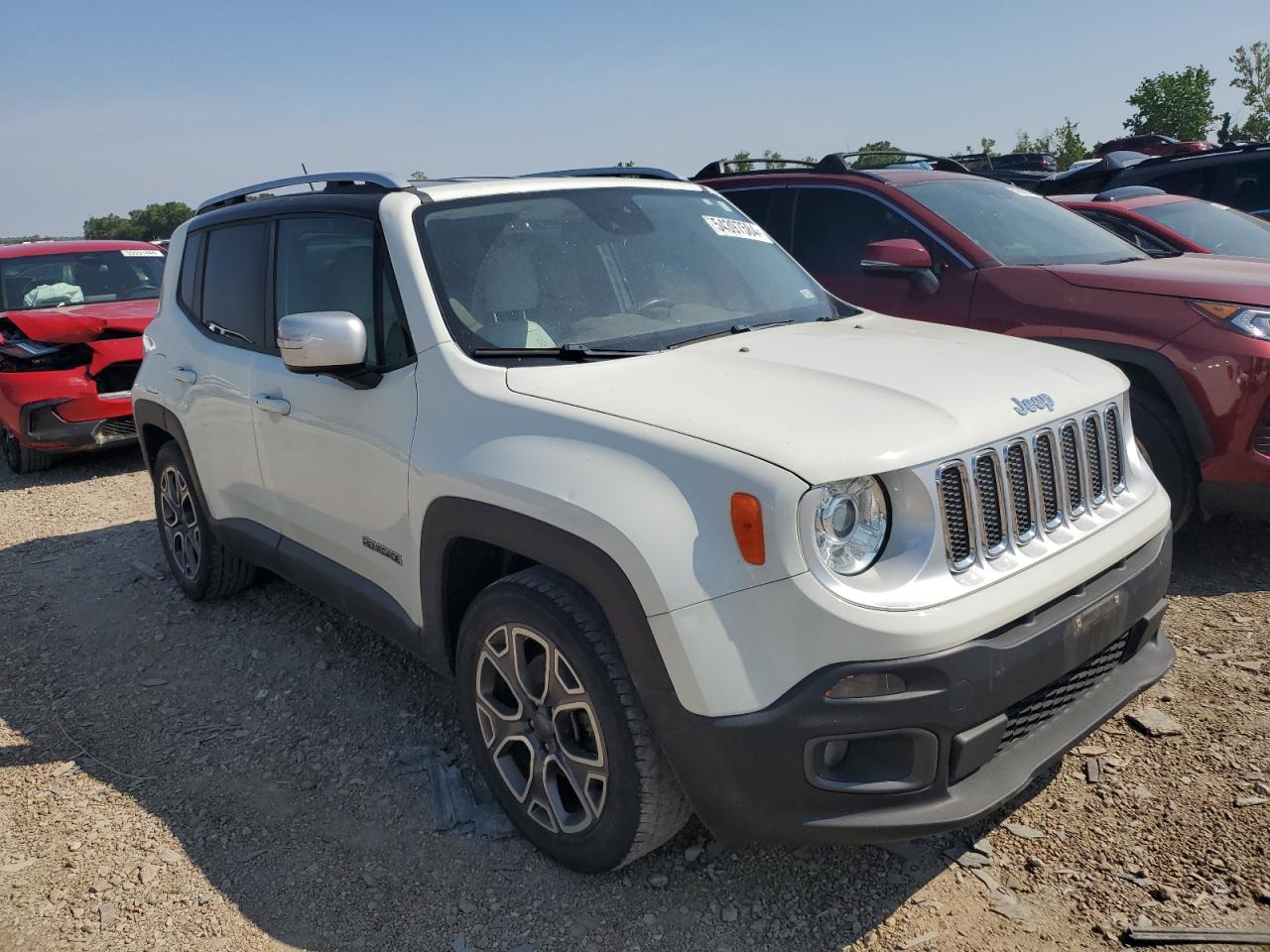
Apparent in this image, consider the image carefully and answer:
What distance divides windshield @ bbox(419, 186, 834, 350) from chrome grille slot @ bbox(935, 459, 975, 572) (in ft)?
3.41

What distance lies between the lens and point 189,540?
16.0 ft

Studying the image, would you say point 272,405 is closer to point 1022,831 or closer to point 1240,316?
point 1022,831

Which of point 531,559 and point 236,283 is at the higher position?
point 236,283

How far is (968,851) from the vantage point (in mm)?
2758

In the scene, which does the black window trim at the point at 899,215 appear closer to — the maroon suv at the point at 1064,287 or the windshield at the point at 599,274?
the maroon suv at the point at 1064,287

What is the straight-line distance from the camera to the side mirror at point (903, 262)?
5.01m

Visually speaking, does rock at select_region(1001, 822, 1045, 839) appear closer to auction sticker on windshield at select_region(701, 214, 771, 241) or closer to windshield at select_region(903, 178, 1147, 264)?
auction sticker on windshield at select_region(701, 214, 771, 241)

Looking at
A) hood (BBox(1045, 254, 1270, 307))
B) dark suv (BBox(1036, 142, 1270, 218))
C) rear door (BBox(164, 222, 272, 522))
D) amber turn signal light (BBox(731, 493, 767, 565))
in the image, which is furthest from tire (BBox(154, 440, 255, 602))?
dark suv (BBox(1036, 142, 1270, 218))

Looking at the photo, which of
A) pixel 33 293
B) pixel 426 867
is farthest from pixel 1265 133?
pixel 426 867

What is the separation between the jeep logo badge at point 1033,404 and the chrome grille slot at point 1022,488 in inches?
3.4

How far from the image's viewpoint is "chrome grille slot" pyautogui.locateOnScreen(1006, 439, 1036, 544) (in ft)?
8.18

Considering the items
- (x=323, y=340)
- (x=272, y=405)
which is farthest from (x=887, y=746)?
(x=272, y=405)

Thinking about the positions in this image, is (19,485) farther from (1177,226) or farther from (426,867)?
(1177,226)

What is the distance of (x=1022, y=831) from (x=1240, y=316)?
256 cm
